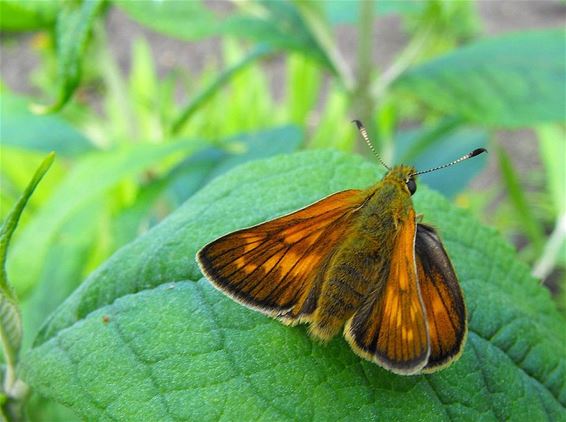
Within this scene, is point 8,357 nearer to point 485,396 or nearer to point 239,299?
point 239,299

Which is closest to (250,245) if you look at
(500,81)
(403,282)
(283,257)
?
(283,257)

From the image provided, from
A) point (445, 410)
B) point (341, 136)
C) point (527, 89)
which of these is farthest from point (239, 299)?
point (341, 136)

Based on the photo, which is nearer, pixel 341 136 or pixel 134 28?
pixel 341 136

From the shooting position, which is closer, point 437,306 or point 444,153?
point 437,306

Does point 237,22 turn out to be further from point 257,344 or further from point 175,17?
point 257,344

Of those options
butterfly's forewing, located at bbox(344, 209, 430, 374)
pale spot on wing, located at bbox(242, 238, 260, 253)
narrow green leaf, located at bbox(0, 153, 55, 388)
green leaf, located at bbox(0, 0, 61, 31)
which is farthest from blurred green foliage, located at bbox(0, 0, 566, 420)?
butterfly's forewing, located at bbox(344, 209, 430, 374)

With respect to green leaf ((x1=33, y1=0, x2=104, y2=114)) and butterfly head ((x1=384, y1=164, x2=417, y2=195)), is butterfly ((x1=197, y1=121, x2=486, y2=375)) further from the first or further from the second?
green leaf ((x1=33, y1=0, x2=104, y2=114))
